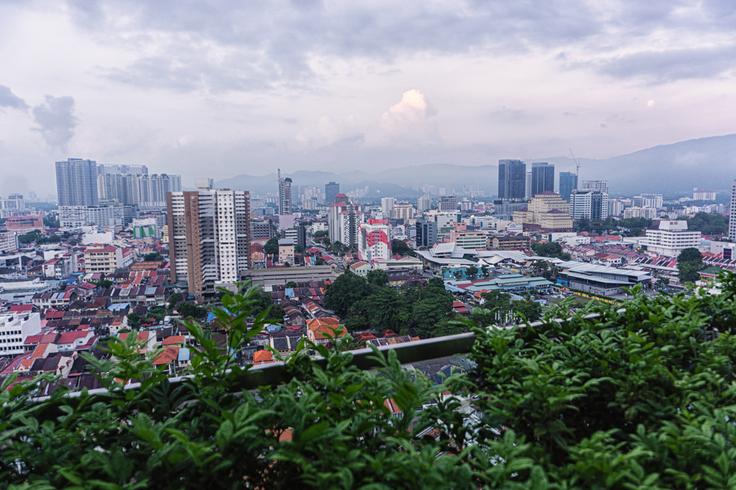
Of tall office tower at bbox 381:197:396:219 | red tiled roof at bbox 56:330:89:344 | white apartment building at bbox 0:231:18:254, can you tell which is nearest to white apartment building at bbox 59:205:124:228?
white apartment building at bbox 0:231:18:254

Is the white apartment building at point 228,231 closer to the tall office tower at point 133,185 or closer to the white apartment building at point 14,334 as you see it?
the white apartment building at point 14,334

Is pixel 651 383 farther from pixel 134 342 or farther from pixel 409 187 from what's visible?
pixel 409 187

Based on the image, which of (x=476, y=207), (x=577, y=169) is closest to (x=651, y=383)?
(x=476, y=207)

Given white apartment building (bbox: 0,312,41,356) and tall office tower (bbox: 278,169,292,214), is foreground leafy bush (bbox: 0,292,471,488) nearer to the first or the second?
white apartment building (bbox: 0,312,41,356)

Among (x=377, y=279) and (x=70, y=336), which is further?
(x=377, y=279)

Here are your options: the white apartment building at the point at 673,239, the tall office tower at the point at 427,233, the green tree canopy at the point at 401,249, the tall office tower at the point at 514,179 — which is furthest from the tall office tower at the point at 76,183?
the white apartment building at the point at 673,239

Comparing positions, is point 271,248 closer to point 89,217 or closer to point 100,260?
point 100,260

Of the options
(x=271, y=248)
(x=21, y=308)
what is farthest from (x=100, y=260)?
(x=21, y=308)
